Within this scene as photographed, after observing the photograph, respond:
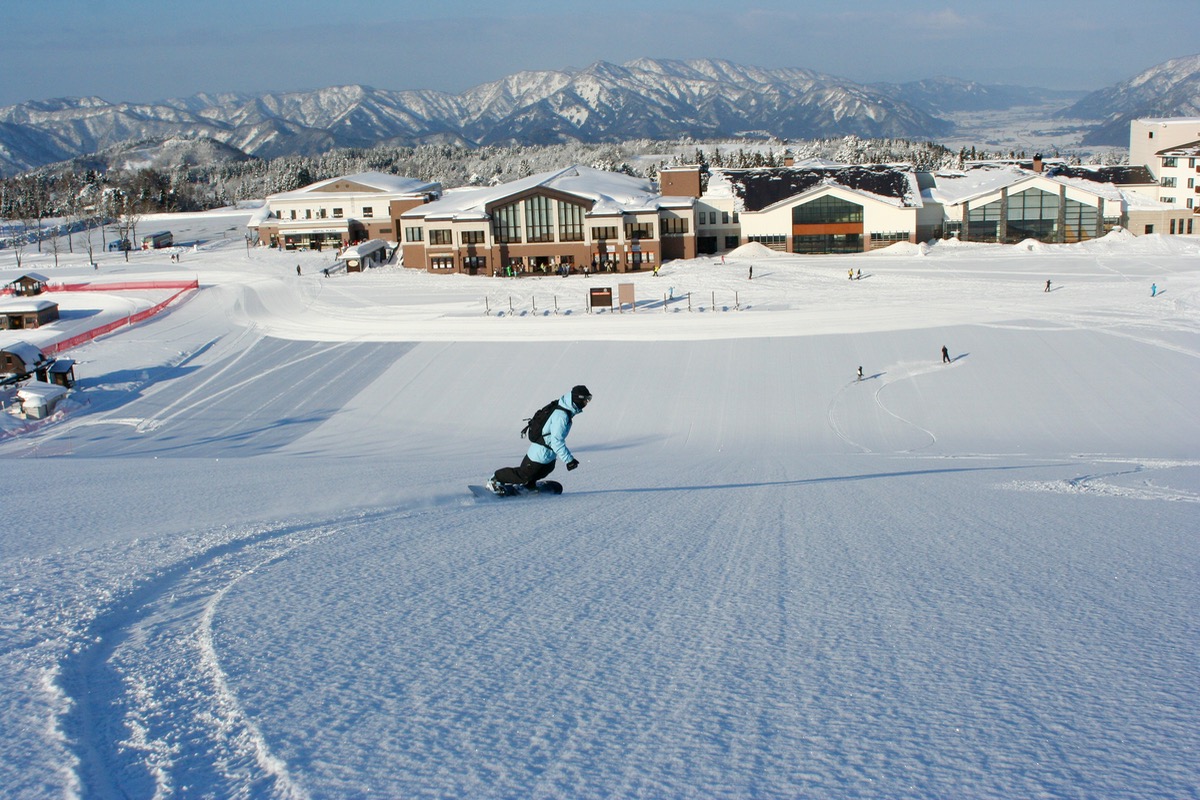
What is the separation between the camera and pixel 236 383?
31.6 meters

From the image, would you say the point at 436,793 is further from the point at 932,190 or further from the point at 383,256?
the point at 932,190

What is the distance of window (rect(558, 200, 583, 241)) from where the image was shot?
58931mm

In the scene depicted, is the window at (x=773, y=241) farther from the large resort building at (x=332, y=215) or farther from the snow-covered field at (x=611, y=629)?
the snow-covered field at (x=611, y=629)

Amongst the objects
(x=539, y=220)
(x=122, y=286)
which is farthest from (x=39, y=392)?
(x=539, y=220)

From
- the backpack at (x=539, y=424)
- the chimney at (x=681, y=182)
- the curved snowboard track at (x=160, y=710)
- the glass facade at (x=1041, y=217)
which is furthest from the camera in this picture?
the chimney at (x=681, y=182)

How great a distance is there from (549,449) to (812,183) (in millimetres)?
59170

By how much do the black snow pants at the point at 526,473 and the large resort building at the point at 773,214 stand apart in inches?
1932

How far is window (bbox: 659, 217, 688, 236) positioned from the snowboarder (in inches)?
2054

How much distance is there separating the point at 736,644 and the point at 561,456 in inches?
176

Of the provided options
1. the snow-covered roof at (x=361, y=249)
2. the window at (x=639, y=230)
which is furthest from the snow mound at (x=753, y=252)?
the snow-covered roof at (x=361, y=249)

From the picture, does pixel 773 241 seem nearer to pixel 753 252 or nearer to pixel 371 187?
pixel 753 252

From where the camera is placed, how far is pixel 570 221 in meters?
59.1

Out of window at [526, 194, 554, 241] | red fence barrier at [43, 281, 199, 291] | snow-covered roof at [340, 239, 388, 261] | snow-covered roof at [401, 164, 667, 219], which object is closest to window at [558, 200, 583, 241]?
window at [526, 194, 554, 241]

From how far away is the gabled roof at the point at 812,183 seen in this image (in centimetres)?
6150
